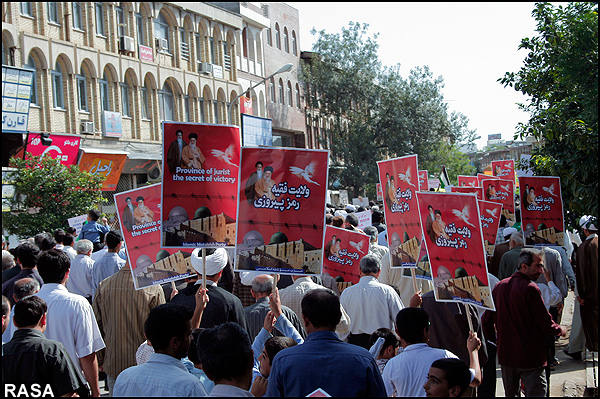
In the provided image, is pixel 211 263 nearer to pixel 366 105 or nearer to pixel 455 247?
pixel 455 247

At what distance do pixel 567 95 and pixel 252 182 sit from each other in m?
5.06

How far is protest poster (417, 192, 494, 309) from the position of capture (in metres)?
5.88

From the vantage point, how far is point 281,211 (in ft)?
19.4

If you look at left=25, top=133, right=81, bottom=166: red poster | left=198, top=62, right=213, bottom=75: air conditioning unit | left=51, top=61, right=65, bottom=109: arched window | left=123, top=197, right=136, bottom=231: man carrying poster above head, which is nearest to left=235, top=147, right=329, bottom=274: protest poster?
left=123, top=197, right=136, bottom=231: man carrying poster above head

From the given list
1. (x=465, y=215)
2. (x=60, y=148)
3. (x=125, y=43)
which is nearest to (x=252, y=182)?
(x=465, y=215)

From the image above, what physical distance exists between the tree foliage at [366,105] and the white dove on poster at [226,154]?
4035 cm

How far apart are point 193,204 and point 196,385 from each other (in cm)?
246

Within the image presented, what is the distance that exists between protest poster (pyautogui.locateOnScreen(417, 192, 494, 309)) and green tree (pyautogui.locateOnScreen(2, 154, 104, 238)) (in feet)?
49.2

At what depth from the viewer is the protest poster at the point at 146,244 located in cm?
670

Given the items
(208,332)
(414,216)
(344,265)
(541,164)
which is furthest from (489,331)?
(208,332)

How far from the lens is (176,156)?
6051mm

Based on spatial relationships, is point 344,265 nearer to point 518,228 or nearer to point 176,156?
point 176,156

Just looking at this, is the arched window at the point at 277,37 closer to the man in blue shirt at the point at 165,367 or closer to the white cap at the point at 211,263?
the white cap at the point at 211,263

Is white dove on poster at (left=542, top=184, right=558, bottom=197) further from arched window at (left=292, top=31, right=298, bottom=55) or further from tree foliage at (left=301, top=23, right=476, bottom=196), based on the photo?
arched window at (left=292, top=31, right=298, bottom=55)
